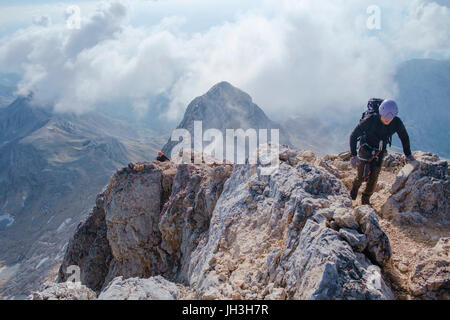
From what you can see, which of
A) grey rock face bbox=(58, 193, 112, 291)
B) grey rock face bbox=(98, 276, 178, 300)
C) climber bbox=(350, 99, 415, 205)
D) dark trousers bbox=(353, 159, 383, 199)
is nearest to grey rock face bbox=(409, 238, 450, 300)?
dark trousers bbox=(353, 159, 383, 199)

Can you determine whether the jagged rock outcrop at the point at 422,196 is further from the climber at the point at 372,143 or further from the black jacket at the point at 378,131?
the black jacket at the point at 378,131

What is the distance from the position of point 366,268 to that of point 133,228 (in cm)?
1620

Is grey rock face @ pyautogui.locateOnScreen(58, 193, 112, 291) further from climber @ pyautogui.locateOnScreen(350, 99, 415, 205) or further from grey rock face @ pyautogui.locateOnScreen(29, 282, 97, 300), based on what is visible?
climber @ pyautogui.locateOnScreen(350, 99, 415, 205)

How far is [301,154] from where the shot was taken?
15.1 m

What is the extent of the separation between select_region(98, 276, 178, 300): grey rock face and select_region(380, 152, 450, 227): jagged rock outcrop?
8.93 meters

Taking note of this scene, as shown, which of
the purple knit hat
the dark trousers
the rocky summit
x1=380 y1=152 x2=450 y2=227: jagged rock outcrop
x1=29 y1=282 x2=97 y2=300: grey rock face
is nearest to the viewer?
the rocky summit

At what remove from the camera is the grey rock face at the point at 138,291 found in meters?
8.96

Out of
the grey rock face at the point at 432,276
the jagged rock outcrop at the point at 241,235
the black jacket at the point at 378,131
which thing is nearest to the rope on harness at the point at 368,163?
the black jacket at the point at 378,131

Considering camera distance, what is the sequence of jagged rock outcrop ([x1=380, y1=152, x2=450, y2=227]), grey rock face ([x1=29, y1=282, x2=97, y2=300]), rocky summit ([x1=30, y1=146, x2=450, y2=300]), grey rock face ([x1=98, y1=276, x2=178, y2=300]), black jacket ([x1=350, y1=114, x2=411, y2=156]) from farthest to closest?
black jacket ([x1=350, y1=114, x2=411, y2=156]) → jagged rock outcrop ([x1=380, y1=152, x2=450, y2=227]) → grey rock face ([x1=29, y1=282, x2=97, y2=300]) → grey rock face ([x1=98, y1=276, x2=178, y2=300]) → rocky summit ([x1=30, y1=146, x2=450, y2=300])

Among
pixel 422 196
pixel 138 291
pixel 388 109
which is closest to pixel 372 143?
pixel 388 109

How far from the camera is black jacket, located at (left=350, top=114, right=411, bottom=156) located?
11978 mm

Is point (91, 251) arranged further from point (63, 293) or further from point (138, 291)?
point (138, 291)
